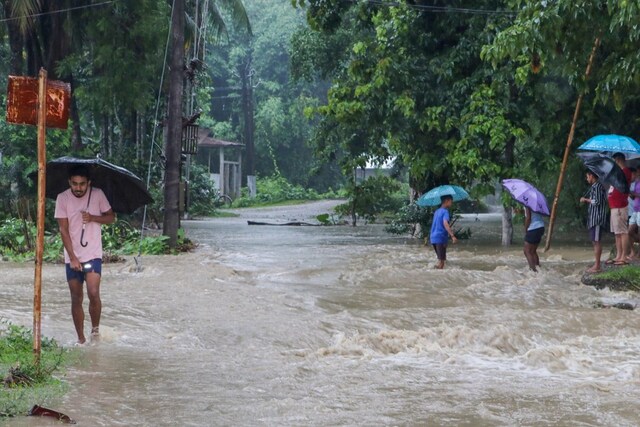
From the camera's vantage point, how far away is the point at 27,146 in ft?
85.1

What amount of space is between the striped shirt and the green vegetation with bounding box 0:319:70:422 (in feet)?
30.5

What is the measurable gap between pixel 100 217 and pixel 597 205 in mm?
8796

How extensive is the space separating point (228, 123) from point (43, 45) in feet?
106

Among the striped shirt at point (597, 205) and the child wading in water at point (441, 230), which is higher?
the striped shirt at point (597, 205)

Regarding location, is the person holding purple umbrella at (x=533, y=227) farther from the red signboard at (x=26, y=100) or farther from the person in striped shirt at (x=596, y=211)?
the red signboard at (x=26, y=100)

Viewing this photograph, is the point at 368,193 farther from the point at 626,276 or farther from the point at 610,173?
the point at 626,276

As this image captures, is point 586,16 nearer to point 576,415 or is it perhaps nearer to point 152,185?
point 576,415

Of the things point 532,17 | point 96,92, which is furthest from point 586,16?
point 96,92

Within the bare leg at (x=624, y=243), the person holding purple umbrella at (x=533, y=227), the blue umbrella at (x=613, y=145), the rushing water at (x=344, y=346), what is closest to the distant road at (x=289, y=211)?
the rushing water at (x=344, y=346)

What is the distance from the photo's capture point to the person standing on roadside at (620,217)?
1495 centimetres

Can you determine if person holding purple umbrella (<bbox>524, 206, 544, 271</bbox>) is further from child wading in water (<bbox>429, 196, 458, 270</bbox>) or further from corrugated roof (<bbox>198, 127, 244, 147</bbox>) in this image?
corrugated roof (<bbox>198, 127, 244, 147</bbox>)

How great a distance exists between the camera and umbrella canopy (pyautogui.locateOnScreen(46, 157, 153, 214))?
9070 mm

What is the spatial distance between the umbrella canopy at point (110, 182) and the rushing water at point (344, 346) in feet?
4.60

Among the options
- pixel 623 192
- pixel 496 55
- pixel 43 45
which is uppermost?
pixel 43 45
